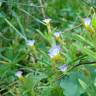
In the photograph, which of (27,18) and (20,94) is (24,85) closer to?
(20,94)

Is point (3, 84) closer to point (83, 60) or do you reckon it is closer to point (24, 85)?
point (24, 85)

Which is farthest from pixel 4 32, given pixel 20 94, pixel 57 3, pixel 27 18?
pixel 20 94

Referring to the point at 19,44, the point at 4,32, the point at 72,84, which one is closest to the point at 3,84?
the point at 19,44

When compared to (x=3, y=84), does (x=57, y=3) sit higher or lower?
higher

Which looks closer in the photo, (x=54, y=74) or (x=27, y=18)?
(x=54, y=74)

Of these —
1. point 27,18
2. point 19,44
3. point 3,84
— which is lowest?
point 3,84

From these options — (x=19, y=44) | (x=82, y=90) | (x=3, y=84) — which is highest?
(x=19, y=44)

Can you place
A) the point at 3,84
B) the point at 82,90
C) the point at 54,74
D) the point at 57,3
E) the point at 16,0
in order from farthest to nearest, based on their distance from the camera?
the point at 57,3 → the point at 16,0 → the point at 3,84 → the point at 54,74 → the point at 82,90

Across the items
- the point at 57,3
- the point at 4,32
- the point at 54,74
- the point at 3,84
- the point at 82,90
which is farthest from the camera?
the point at 57,3

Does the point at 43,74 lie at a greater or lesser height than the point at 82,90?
greater
